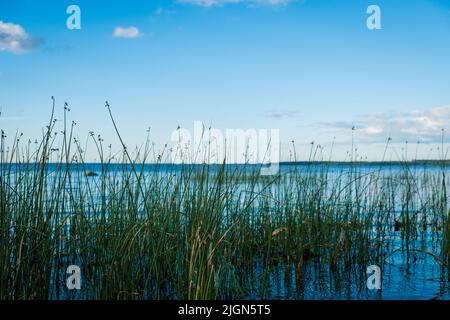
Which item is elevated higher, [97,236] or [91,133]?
[91,133]

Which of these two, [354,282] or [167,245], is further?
[354,282]

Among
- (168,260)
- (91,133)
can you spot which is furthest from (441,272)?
(91,133)

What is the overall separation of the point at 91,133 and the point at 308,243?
7.92 ft

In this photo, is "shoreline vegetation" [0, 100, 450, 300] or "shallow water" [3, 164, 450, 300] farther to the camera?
"shallow water" [3, 164, 450, 300]

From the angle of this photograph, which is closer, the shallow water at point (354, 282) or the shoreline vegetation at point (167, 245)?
the shoreline vegetation at point (167, 245)

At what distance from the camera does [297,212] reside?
15.8 ft

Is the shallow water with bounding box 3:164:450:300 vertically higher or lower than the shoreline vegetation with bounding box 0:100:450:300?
lower

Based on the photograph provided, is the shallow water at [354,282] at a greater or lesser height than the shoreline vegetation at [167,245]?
lesser

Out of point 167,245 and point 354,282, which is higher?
point 167,245
